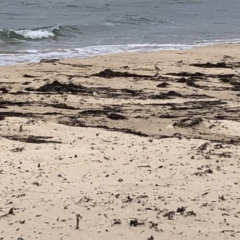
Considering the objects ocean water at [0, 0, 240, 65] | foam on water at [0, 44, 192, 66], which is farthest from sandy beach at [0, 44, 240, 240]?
ocean water at [0, 0, 240, 65]

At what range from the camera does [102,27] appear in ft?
83.8

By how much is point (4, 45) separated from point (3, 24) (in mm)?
6484

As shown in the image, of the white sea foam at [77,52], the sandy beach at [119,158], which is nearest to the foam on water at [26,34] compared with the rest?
the white sea foam at [77,52]

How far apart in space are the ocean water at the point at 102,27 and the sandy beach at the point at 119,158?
682 centimetres

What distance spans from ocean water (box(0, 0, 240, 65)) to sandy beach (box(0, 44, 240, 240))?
6.82 metres

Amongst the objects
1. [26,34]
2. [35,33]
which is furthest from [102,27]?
[26,34]

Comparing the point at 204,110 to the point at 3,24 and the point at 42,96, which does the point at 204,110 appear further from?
the point at 3,24

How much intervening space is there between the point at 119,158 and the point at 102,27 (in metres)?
20.2

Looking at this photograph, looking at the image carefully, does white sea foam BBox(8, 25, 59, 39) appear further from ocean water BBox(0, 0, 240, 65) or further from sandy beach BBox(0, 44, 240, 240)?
sandy beach BBox(0, 44, 240, 240)

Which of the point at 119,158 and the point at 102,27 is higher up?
the point at 102,27

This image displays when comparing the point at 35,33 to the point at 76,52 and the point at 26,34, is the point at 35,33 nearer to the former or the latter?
the point at 26,34

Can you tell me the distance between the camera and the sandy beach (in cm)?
430

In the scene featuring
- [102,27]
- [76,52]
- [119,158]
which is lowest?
[76,52]

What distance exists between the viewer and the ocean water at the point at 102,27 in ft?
63.9
